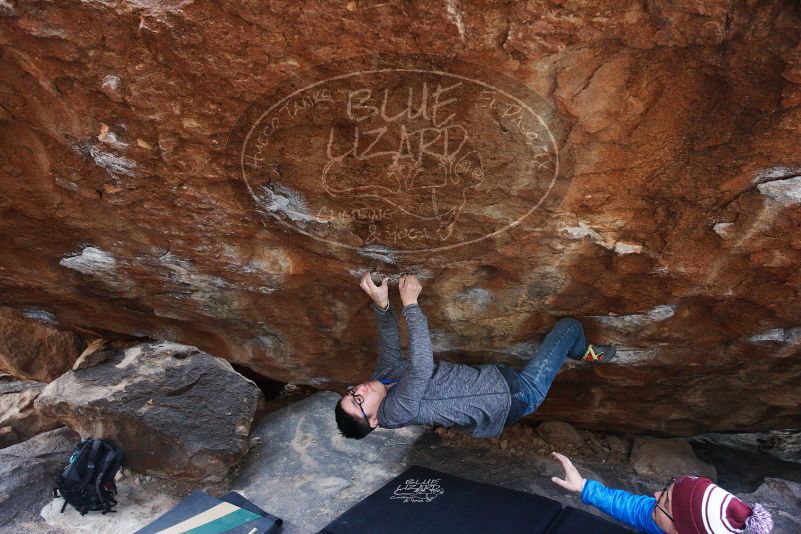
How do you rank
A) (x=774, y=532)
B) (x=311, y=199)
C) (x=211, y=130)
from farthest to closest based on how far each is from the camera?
1. (x=774, y=532)
2. (x=311, y=199)
3. (x=211, y=130)

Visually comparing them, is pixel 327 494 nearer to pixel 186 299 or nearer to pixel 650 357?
pixel 186 299

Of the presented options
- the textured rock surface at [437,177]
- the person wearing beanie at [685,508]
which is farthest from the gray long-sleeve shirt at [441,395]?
the person wearing beanie at [685,508]

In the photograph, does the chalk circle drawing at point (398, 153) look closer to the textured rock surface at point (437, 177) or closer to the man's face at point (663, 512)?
the textured rock surface at point (437, 177)

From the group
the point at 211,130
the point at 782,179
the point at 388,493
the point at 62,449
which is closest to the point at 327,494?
the point at 388,493

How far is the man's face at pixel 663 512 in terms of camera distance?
92.8 inches

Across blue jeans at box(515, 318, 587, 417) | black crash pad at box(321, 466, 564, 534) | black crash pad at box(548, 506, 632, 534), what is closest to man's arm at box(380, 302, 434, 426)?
blue jeans at box(515, 318, 587, 417)

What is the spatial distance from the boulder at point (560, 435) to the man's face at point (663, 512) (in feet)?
5.40

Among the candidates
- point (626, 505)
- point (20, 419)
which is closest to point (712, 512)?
point (626, 505)

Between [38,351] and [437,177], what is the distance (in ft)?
14.0

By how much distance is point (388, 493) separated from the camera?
11.1ft

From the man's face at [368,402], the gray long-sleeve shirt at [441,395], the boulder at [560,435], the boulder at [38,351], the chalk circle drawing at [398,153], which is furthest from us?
the boulder at [38,351]

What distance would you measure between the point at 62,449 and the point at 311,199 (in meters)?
3.07

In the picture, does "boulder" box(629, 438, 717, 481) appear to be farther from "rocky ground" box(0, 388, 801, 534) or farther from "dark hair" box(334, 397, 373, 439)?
"dark hair" box(334, 397, 373, 439)

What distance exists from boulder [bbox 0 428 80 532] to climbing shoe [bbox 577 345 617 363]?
11.8 feet
